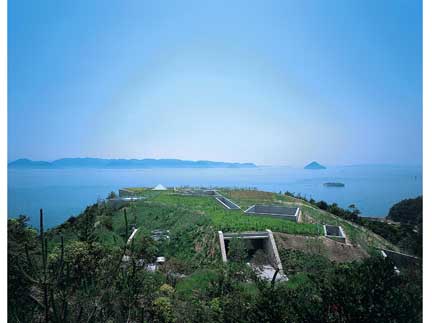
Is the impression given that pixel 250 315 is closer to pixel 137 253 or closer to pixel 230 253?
pixel 137 253

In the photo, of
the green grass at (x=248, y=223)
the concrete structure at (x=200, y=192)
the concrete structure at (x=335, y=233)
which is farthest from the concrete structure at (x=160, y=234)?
the concrete structure at (x=200, y=192)

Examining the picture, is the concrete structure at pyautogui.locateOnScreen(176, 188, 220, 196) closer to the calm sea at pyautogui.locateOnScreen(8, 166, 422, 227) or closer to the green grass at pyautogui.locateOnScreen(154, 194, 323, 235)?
the green grass at pyautogui.locateOnScreen(154, 194, 323, 235)

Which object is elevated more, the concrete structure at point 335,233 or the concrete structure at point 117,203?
the concrete structure at point 117,203

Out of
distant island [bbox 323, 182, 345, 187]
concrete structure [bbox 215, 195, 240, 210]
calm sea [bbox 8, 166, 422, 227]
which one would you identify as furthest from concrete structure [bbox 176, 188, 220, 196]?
distant island [bbox 323, 182, 345, 187]

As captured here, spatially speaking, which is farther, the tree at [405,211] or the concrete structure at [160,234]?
the concrete structure at [160,234]

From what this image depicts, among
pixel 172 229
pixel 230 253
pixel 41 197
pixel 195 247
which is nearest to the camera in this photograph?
pixel 41 197

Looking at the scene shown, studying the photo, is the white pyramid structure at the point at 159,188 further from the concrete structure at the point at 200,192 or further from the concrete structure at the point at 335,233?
the concrete structure at the point at 335,233

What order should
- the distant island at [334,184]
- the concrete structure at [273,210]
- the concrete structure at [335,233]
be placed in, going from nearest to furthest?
the distant island at [334,184] → the concrete structure at [335,233] → the concrete structure at [273,210]
